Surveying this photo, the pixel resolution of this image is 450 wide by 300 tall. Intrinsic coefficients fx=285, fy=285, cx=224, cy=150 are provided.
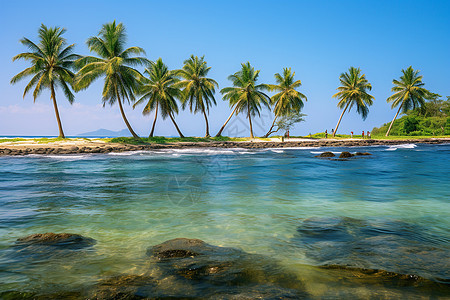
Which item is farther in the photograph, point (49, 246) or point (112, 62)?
point (112, 62)

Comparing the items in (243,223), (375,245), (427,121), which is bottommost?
(243,223)

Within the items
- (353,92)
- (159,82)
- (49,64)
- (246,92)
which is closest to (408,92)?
(353,92)

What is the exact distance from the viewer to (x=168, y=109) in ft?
128

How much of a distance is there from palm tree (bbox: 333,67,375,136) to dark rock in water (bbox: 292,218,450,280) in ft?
158

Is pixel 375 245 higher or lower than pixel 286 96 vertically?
lower

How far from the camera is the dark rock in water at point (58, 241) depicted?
4305mm

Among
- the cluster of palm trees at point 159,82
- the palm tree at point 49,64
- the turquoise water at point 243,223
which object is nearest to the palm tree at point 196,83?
the cluster of palm trees at point 159,82

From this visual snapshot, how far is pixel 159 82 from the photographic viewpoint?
127ft

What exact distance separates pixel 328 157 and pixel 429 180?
9736 millimetres

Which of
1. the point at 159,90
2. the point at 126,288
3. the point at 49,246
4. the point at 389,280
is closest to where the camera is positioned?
the point at 126,288

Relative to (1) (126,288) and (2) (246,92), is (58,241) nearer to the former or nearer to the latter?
(1) (126,288)

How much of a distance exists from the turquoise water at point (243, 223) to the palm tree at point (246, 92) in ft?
110

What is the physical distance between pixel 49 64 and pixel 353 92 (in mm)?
44542

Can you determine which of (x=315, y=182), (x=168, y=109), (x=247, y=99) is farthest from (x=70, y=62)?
(x=315, y=182)
